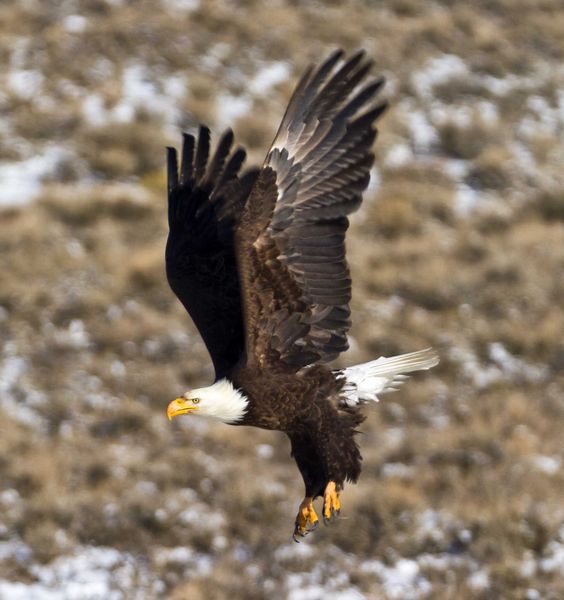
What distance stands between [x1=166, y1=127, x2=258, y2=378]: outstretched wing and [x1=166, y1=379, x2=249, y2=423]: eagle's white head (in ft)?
1.04

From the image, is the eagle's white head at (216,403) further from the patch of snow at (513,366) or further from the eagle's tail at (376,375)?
the patch of snow at (513,366)

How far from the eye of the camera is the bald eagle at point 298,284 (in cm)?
631

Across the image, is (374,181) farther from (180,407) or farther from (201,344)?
(180,407)

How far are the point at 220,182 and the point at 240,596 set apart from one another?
5.52 meters

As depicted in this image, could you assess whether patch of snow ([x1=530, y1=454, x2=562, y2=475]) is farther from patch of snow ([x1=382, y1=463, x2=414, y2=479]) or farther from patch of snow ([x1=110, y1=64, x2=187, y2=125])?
patch of snow ([x1=110, y1=64, x2=187, y2=125])

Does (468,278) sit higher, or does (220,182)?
(468,278)

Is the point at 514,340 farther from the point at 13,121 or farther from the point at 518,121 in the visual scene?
the point at 13,121

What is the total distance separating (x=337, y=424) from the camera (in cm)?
681

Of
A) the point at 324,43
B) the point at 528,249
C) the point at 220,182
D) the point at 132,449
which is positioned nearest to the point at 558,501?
the point at 132,449

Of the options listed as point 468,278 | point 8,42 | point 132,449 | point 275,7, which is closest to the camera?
point 132,449

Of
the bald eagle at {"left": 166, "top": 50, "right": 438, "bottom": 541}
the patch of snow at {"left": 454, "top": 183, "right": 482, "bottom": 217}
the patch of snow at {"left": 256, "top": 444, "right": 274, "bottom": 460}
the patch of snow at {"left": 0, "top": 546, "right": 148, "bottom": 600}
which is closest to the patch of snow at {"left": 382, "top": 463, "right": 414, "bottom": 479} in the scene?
the patch of snow at {"left": 256, "top": 444, "right": 274, "bottom": 460}

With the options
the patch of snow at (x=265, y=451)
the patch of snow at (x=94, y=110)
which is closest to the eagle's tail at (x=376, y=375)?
the patch of snow at (x=265, y=451)

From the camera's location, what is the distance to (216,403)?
6219 millimetres

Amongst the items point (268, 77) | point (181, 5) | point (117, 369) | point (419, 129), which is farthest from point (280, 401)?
point (181, 5)
